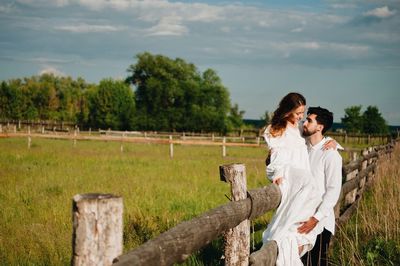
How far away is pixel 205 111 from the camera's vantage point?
59688 millimetres

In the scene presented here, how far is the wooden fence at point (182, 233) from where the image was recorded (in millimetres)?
1493

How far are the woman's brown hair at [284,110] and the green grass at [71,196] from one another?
8.03ft

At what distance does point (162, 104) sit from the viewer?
64.1m

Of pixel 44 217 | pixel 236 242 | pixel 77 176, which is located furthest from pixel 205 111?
pixel 236 242

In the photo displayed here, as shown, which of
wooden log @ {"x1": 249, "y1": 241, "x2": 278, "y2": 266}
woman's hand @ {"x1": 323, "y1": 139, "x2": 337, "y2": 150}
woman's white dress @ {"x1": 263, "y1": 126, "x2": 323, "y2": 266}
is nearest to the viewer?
wooden log @ {"x1": 249, "y1": 241, "x2": 278, "y2": 266}

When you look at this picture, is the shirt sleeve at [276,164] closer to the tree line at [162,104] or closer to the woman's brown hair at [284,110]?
the woman's brown hair at [284,110]

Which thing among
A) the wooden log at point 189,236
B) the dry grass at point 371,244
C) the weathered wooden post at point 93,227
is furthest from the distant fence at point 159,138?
the weathered wooden post at point 93,227

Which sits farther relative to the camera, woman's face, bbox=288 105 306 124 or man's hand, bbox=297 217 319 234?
woman's face, bbox=288 105 306 124

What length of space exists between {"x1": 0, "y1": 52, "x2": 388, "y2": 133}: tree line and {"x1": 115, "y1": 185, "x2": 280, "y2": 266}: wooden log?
5646cm

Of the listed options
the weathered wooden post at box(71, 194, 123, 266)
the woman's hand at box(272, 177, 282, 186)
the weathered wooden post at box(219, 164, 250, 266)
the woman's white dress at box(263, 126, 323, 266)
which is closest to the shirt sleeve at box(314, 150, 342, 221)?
the woman's white dress at box(263, 126, 323, 266)

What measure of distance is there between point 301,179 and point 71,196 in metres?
6.14

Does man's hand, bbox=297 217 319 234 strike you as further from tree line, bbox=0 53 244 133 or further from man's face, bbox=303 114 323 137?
tree line, bbox=0 53 244 133

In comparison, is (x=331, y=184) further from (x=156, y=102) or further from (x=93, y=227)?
(x=156, y=102)

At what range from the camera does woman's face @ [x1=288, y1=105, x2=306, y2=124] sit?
3.64 meters
